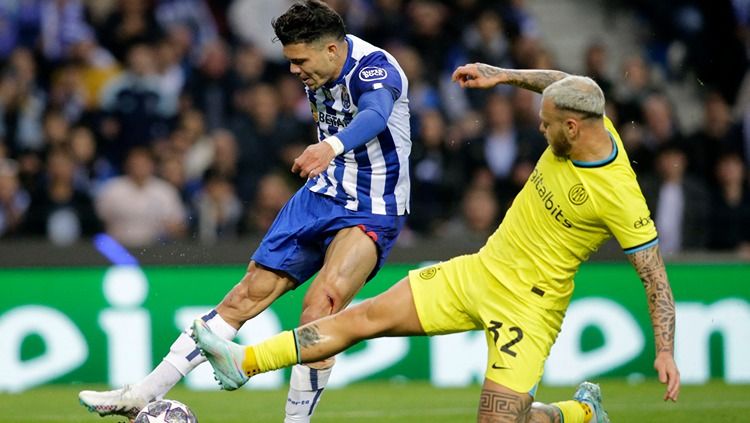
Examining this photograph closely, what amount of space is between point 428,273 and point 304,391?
1.06m

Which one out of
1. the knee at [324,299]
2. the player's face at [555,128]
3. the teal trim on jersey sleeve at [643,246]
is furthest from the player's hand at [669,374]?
the knee at [324,299]

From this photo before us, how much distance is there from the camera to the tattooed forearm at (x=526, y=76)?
278 inches

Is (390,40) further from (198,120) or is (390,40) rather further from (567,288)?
(567,288)

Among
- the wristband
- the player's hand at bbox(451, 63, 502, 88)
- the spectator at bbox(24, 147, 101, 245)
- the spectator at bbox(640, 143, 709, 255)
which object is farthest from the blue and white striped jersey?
the spectator at bbox(640, 143, 709, 255)

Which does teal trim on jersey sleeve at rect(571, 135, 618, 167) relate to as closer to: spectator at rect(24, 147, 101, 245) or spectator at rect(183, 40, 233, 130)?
spectator at rect(24, 147, 101, 245)

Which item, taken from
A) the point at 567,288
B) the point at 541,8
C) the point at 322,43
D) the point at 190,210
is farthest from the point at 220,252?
the point at 541,8

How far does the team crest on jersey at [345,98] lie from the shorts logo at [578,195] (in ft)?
5.15

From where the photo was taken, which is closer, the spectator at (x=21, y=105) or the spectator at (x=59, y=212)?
the spectator at (x=59, y=212)

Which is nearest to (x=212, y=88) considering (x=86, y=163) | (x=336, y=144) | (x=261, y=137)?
(x=261, y=137)

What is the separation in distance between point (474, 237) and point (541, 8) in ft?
16.7

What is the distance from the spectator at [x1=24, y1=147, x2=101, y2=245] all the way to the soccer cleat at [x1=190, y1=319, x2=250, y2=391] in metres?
5.71

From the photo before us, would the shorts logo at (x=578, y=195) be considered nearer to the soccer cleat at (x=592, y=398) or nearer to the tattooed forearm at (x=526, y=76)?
the tattooed forearm at (x=526, y=76)

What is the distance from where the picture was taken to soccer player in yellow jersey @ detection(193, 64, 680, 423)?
254 inches

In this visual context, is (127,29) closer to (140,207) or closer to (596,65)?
(140,207)
